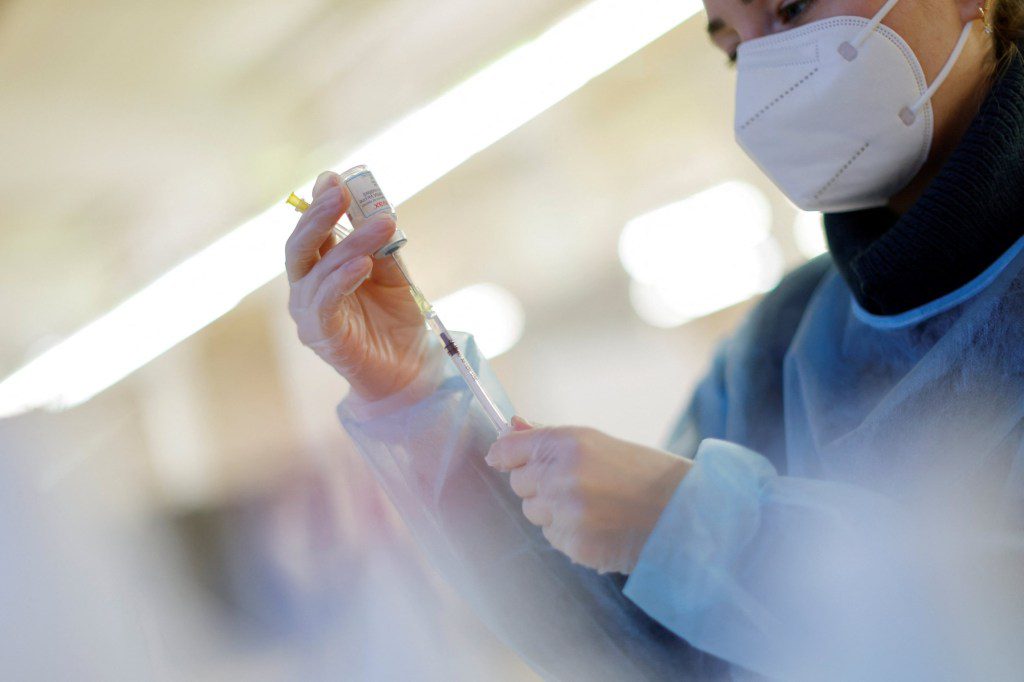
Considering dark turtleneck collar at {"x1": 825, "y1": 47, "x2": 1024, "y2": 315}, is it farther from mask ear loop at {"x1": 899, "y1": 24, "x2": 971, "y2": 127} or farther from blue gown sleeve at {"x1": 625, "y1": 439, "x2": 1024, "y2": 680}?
blue gown sleeve at {"x1": 625, "y1": 439, "x2": 1024, "y2": 680}

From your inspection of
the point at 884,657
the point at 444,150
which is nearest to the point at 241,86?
the point at 444,150

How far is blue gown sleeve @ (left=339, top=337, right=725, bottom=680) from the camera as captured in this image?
0.88m

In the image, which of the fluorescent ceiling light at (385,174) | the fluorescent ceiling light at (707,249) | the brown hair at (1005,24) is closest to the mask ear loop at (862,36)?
the brown hair at (1005,24)

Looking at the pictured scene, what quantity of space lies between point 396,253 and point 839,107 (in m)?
0.49

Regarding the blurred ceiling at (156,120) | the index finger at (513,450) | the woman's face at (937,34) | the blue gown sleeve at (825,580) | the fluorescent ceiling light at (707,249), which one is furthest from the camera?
the fluorescent ceiling light at (707,249)

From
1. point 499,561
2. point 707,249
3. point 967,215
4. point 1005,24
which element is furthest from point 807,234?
point 499,561

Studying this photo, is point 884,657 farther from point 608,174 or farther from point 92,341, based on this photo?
point 608,174

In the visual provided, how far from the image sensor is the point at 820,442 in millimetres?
960

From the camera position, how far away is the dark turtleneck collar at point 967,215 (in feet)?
2.65

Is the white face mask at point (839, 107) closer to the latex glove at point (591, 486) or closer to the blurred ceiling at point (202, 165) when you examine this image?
the latex glove at point (591, 486)

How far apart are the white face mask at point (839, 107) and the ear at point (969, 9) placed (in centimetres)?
2

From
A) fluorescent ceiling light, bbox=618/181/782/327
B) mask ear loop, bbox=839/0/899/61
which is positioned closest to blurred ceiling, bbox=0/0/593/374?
mask ear loop, bbox=839/0/899/61

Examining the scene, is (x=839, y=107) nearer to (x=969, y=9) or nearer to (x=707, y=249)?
(x=969, y=9)

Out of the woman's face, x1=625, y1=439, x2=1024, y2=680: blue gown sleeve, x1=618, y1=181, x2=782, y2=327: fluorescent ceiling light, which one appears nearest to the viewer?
x1=625, y1=439, x2=1024, y2=680: blue gown sleeve
